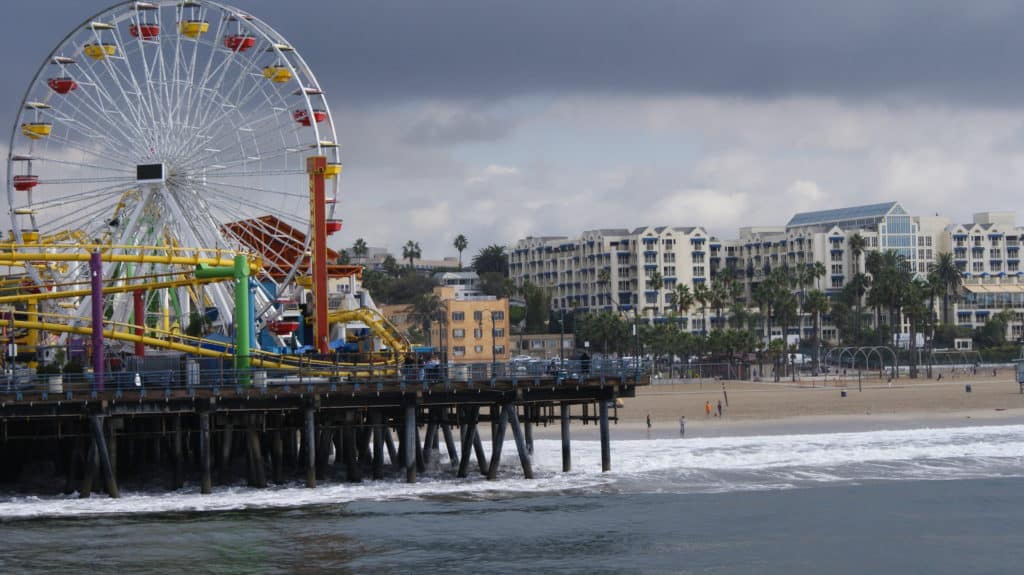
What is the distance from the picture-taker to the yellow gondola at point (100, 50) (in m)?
Result: 70.8

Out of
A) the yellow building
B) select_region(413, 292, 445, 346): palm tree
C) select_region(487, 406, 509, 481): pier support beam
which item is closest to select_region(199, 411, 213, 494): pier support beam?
select_region(487, 406, 509, 481): pier support beam

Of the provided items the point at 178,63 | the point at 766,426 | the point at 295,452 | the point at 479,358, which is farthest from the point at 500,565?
the point at 479,358

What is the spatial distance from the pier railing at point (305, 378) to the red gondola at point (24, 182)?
626 inches

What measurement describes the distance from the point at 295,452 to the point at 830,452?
78.0 ft

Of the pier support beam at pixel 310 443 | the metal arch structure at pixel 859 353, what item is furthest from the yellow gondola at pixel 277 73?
the metal arch structure at pixel 859 353

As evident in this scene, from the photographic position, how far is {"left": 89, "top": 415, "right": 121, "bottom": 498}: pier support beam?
49.8m

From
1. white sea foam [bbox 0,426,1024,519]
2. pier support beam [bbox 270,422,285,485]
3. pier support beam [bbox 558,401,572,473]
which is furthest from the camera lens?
pier support beam [bbox 558,401,572,473]

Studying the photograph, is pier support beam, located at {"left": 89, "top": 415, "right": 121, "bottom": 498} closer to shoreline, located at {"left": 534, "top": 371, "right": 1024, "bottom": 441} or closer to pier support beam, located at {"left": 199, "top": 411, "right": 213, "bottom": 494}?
pier support beam, located at {"left": 199, "top": 411, "right": 213, "bottom": 494}

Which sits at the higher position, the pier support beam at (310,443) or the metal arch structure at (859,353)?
the metal arch structure at (859,353)

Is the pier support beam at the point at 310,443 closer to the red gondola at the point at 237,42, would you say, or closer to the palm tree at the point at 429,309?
the red gondola at the point at 237,42

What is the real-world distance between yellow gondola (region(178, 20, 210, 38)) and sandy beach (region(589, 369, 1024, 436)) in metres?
31.2

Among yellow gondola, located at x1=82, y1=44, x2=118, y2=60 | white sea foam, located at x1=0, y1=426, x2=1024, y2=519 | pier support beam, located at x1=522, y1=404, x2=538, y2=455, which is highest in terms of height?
yellow gondola, located at x1=82, y1=44, x2=118, y2=60

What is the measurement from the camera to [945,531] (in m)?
45.5

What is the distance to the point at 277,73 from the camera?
7181 centimetres
